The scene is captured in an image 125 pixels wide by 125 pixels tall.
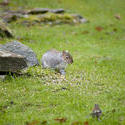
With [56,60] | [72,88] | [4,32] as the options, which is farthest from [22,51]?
[4,32]

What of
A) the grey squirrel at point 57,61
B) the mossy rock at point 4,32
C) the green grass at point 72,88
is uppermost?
the mossy rock at point 4,32

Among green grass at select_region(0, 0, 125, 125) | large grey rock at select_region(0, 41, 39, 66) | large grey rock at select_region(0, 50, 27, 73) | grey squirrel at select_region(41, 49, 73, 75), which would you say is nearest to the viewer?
green grass at select_region(0, 0, 125, 125)

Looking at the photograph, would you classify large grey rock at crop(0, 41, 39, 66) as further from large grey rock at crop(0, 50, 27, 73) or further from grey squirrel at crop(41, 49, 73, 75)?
large grey rock at crop(0, 50, 27, 73)

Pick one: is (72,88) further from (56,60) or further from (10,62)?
(10,62)

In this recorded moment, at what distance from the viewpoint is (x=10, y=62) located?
29.4 feet

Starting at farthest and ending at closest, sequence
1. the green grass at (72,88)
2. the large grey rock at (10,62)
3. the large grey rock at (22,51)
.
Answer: the large grey rock at (22,51) < the large grey rock at (10,62) < the green grass at (72,88)

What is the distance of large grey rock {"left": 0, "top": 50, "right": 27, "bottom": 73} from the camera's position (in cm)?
884

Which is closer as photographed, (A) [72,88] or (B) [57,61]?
(A) [72,88]

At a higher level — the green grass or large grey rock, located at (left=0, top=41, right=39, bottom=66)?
large grey rock, located at (left=0, top=41, right=39, bottom=66)

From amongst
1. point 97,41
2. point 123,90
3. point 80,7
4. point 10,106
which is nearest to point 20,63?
point 10,106

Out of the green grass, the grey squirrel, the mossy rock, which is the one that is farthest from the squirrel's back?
the mossy rock

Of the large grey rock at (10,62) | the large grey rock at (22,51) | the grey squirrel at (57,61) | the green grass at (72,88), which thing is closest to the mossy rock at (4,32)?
the green grass at (72,88)

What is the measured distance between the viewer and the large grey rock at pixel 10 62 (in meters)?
8.84

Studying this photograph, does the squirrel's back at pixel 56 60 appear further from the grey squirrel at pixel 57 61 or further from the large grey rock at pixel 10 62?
the large grey rock at pixel 10 62
